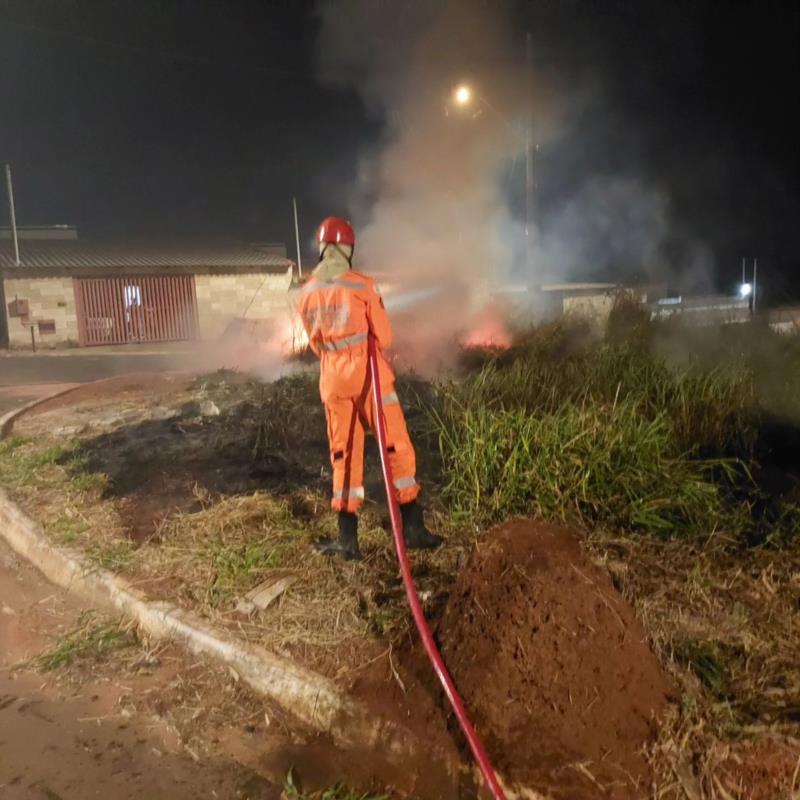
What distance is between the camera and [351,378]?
3537mm

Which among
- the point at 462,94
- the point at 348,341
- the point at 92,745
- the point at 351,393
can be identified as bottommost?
the point at 92,745

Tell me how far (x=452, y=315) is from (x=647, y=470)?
7.99m

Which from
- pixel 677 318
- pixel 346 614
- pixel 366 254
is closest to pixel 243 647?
pixel 346 614

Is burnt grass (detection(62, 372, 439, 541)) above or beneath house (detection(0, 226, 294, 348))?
beneath

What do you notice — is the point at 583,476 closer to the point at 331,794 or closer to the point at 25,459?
the point at 331,794

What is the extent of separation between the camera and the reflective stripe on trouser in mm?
3559

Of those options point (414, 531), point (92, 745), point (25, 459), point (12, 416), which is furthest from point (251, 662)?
point (12, 416)

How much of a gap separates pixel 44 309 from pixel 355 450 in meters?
20.2

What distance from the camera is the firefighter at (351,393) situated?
3.55 metres

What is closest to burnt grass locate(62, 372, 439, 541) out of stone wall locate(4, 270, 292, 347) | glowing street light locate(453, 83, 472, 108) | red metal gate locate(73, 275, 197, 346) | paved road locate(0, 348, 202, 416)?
paved road locate(0, 348, 202, 416)

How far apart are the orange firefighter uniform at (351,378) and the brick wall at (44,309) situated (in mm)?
19850

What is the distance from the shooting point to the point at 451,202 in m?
13.5

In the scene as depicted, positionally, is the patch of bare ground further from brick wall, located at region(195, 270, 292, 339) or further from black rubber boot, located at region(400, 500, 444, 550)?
brick wall, located at region(195, 270, 292, 339)

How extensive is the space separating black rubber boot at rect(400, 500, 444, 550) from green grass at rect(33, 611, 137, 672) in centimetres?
143
